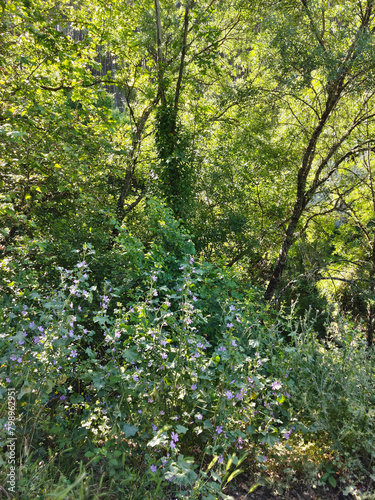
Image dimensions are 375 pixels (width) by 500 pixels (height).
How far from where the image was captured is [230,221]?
25.2 ft

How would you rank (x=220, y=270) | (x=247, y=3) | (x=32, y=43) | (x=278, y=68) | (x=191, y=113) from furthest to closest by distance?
(x=191, y=113) < (x=247, y=3) < (x=278, y=68) < (x=32, y=43) < (x=220, y=270)

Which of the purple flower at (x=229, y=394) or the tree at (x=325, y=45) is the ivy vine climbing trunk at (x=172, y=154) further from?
the purple flower at (x=229, y=394)

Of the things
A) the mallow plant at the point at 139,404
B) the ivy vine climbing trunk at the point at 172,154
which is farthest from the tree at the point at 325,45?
the mallow plant at the point at 139,404

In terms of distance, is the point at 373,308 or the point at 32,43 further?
the point at 373,308

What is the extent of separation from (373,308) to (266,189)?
12.5ft

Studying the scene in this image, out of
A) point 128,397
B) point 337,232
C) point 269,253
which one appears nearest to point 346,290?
point 337,232

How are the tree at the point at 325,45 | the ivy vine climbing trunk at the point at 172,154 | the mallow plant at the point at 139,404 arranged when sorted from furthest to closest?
1. the ivy vine climbing trunk at the point at 172,154
2. the tree at the point at 325,45
3. the mallow plant at the point at 139,404

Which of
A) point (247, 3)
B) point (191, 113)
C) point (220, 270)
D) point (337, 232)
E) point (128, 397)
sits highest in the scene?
point (247, 3)

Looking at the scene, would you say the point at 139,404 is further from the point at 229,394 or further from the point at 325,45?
the point at 325,45

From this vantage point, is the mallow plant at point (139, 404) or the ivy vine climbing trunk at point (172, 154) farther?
the ivy vine climbing trunk at point (172, 154)

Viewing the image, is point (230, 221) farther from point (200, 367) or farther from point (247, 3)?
point (200, 367)

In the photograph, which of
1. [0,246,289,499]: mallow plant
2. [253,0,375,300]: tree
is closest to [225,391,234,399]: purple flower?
[0,246,289,499]: mallow plant

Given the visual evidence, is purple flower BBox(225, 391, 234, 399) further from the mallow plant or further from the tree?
the tree

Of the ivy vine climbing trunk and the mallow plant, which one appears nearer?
the mallow plant
